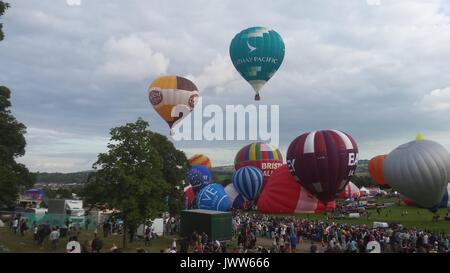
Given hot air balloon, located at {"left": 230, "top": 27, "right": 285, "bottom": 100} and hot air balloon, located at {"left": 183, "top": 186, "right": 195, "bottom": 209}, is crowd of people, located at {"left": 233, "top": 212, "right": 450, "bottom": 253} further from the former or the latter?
hot air balloon, located at {"left": 183, "top": 186, "right": 195, "bottom": 209}

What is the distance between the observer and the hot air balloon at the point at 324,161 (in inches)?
1389

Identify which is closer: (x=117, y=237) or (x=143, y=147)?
(x=143, y=147)

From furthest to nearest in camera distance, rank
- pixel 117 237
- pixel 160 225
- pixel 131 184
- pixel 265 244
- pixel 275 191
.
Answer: pixel 275 191
pixel 160 225
pixel 117 237
pixel 265 244
pixel 131 184

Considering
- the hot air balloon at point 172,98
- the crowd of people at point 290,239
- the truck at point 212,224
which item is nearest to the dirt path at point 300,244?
the crowd of people at point 290,239

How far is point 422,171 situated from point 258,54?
48.8 feet

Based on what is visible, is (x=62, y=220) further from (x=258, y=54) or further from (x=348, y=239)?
(x=258, y=54)

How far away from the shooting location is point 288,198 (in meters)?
38.4

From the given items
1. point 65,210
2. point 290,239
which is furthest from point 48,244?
point 65,210

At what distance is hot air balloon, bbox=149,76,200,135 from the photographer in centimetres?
4172

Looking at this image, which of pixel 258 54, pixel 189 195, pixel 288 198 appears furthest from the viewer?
pixel 189 195
